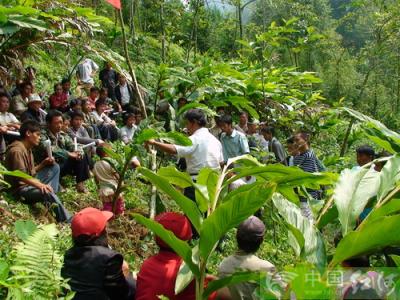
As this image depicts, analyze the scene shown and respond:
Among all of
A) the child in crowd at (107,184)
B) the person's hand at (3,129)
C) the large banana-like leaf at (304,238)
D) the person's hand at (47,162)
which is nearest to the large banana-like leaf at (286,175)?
the large banana-like leaf at (304,238)

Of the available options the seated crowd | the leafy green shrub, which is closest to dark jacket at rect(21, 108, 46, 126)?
the seated crowd

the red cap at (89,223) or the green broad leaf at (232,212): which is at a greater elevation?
the green broad leaf at (232,212)

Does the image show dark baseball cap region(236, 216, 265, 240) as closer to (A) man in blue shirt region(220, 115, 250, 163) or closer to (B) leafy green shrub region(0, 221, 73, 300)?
(B) leafy green shrub region(0, 221, 73, 300)

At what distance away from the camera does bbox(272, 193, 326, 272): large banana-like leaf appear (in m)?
1.73

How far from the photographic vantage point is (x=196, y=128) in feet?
14.1

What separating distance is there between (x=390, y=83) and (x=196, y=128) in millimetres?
→ 26845

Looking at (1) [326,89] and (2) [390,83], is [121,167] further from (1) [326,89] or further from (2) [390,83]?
(2) [390,83]

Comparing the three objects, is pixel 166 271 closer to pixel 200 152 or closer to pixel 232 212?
pixel 232 212

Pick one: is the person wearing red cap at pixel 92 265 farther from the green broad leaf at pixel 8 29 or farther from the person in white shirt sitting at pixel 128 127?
the person in white shirt sitting at pixel 128 127

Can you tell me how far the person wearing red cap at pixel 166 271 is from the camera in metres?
2.37

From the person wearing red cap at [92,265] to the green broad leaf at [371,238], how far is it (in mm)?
1374

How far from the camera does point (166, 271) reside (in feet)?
7.86

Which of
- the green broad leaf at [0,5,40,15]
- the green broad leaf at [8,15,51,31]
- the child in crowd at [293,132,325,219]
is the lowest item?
the child in crowd at [293,132,325,219]

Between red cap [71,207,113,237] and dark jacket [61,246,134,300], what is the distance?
85 millimetres
